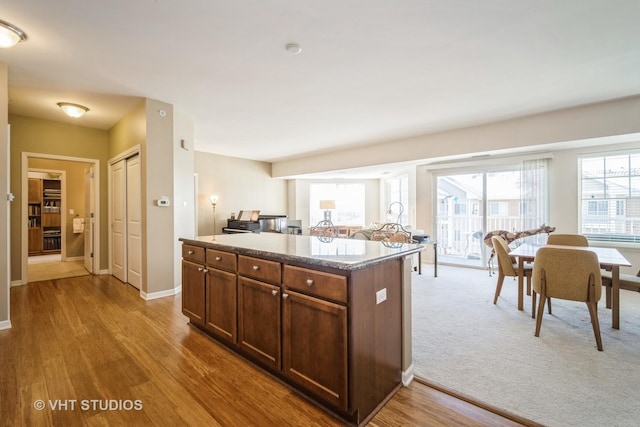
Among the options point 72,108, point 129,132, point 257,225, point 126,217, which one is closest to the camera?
point 72,108

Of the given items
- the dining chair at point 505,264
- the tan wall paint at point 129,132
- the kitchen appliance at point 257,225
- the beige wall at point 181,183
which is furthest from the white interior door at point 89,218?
the dining chair at point 505,264

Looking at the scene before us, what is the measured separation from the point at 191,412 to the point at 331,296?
3.49ft

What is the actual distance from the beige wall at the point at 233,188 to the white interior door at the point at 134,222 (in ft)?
8.13

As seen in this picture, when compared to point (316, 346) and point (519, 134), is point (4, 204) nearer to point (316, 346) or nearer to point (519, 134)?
point (316, 346)

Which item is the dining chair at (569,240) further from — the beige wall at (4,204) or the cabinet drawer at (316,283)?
the beige wall at (4,204)

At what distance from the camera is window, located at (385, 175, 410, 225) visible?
7.31m

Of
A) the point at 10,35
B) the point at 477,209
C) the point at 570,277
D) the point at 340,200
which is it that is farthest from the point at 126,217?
the point at 477,209

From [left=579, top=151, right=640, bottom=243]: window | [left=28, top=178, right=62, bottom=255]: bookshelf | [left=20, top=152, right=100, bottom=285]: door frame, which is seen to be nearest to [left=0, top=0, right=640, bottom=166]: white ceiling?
[left=20, top=152, right=100, bottom=285]: door frame

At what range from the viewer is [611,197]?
4.45 meters

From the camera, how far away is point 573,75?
118 inches

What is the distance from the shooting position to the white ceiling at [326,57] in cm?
204

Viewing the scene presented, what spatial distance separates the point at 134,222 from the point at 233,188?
11.4 feet

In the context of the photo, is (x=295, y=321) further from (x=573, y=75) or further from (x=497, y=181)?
(x=497, y=181)

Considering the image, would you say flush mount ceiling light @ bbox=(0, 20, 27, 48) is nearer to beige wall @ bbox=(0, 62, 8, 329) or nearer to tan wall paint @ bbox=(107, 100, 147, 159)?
beige wall @ bbox=(0, 62, 8, 329)
